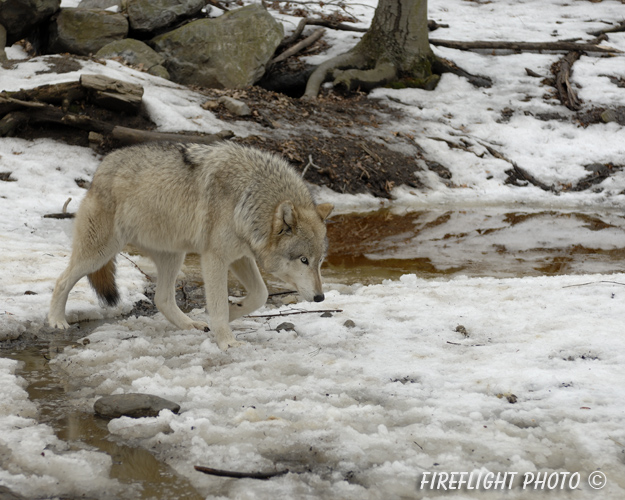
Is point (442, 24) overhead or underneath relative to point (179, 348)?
overhead

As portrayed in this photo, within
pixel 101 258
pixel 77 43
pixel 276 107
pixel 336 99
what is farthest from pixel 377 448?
pixel 77 43

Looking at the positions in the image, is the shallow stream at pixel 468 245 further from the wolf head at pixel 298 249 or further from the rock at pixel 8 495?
the rock at pixel 8 495

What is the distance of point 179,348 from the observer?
15.6 ft

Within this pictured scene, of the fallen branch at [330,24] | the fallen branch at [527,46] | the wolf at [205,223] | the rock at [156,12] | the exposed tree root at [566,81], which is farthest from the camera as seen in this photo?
the fallen branch at [330,24]

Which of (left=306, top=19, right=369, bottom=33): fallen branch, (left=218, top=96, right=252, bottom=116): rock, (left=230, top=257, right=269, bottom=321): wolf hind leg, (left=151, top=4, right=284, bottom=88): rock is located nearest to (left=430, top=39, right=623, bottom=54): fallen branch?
(left=306, top=19, right=369, bottom=33): fallen branch

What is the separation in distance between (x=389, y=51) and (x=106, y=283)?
11.7 meters

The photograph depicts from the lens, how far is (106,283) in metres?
5.55

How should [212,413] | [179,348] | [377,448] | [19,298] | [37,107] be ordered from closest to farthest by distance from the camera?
[377,448] < [212,413] < [179,348] < [19,298] < [37,107]

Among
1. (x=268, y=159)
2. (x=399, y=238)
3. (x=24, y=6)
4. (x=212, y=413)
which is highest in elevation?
(x=24, y=6)

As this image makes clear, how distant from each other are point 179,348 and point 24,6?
10.5m

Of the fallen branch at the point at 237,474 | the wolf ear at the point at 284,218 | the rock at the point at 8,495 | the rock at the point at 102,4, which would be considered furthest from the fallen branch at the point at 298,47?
the rock at the point at 8,495

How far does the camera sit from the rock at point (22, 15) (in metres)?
12.0

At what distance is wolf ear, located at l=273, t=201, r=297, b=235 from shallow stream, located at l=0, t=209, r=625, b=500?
2001 mm

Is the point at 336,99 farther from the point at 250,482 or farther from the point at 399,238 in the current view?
the point at 250,482
